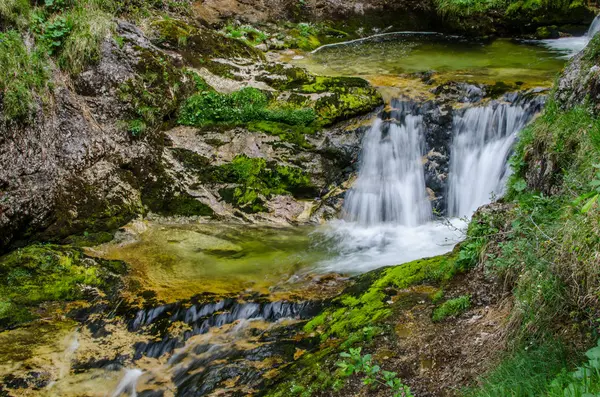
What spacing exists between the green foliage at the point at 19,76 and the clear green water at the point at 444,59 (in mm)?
6095

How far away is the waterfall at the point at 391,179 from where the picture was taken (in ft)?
28.7

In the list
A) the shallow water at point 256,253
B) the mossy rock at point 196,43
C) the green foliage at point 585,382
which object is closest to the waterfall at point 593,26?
the shallow water at point 256,253

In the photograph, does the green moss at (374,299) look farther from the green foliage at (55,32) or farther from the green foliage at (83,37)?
the green foliage at (55,32)

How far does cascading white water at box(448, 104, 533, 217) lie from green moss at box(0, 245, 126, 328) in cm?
596

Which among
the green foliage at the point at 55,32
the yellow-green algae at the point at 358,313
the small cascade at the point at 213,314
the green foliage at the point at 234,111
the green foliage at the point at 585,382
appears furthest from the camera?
the green foliage at the point at 234,111

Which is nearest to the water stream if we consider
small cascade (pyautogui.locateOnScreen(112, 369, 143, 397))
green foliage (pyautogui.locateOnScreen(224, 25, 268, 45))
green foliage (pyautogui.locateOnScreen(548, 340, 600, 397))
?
small cascade (pyautogui.locateOnScreen(112, 369, 143, 397))

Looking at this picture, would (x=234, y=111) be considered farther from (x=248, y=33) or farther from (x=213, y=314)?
(x=248, y=33)

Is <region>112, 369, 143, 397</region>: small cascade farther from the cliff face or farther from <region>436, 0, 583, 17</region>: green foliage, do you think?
<region>436, 0, 583, 17</region>: green foliage

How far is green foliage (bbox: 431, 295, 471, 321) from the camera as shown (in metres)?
4.00

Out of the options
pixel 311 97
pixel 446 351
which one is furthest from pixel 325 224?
pixel 446 351

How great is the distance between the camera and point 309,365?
13.6ft

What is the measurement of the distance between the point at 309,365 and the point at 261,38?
1102cm

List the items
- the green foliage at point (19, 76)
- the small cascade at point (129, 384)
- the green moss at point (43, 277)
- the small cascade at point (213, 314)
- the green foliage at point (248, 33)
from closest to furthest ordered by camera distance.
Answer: the small cascade at point (129, 384), the small cascade at point (213, 314), the green moss at point (43, 277), the green foliage at point (19, 76), the green foliage at point (248, 33)

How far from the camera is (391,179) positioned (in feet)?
30.0
